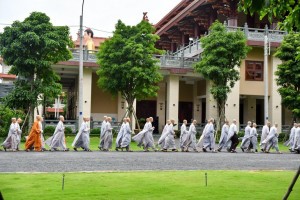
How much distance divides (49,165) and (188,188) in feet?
19.2

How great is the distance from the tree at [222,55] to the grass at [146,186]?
18.5 metres

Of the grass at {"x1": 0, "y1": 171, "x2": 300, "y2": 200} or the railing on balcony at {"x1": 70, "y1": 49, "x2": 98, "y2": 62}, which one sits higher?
the railing on balcony at {"x1": 70, "y1": 49, "x2": 98, "y2": 62}

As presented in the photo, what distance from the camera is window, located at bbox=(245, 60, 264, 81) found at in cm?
3584

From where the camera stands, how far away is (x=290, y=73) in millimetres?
30484

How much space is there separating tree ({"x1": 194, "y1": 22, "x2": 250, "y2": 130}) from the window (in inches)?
215

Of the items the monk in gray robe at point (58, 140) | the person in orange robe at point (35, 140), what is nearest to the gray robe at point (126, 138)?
the monk in gray robe at point (58, 140)

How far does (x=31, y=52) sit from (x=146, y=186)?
60.5 ft

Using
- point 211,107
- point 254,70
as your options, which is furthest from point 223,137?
point 254,70

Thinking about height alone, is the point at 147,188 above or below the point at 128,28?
below

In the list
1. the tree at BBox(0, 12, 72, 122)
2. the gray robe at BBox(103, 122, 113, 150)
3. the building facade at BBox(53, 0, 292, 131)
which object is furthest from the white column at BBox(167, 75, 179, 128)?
the gray robe at BBox(103, 122, 113, 150)

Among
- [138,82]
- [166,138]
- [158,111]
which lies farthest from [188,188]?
[158,111]

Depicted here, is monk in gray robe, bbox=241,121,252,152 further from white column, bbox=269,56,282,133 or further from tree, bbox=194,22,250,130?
white column, bbox=269,56,282,133

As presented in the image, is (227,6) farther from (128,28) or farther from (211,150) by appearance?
(211,150)

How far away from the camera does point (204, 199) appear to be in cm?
796
